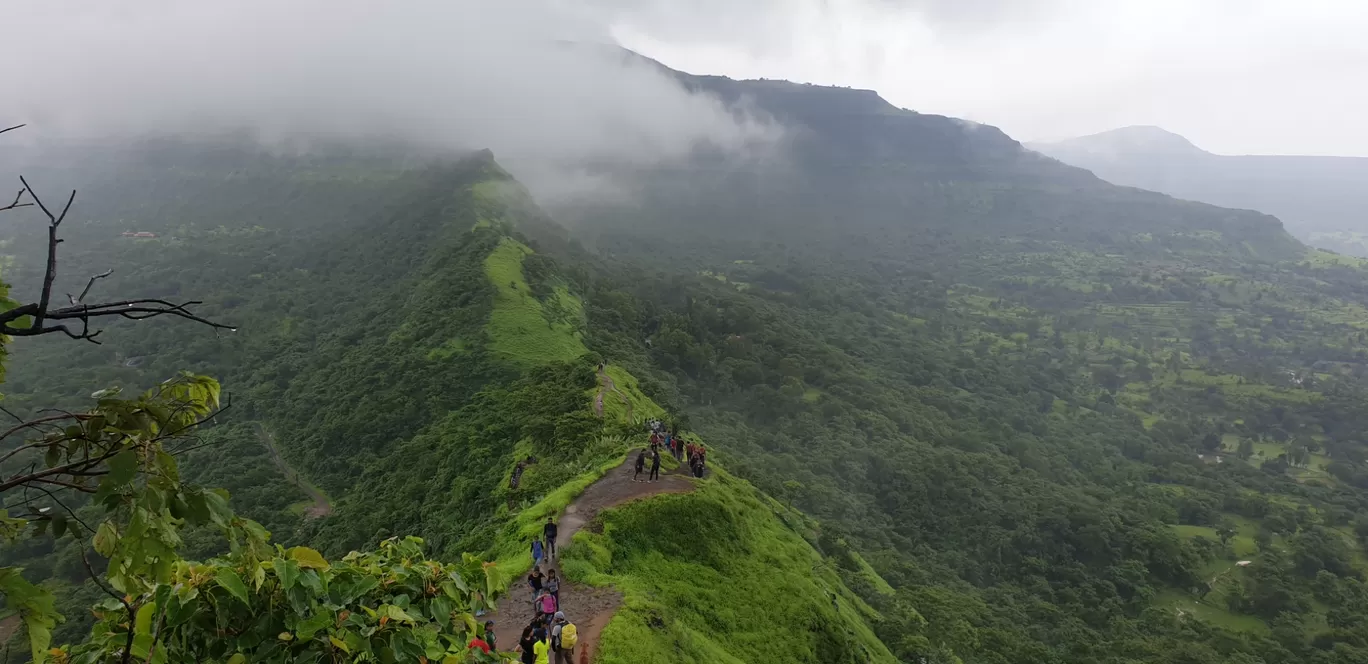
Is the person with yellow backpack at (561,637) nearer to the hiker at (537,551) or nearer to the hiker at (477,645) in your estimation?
the hiker at (537,551)

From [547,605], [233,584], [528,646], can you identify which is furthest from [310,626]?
[547,605]

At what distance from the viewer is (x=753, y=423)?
8400cm

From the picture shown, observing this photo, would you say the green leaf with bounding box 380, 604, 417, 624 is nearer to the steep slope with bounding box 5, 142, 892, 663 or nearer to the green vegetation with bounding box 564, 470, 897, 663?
the steep slope with bounding box 5, 142, 892, 663

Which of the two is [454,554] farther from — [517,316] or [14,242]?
[14,242]

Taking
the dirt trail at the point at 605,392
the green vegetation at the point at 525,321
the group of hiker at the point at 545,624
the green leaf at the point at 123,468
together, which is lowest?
the green vegetation at the point at 525,321

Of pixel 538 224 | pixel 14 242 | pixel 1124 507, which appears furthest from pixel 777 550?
pixel 14 242

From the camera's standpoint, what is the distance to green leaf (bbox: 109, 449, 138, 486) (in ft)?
10.3

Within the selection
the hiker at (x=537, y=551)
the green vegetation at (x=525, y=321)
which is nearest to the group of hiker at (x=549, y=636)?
the hiker at (x=537, y=551)

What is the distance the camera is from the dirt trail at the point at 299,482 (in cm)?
4241

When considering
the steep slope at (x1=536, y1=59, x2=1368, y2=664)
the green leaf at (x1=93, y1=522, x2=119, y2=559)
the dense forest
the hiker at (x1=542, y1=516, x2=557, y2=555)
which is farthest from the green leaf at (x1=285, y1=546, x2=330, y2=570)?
the steep slope at (x1=536, y1=59, x2=1368, y2=664)

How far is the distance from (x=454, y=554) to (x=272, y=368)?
5503cm

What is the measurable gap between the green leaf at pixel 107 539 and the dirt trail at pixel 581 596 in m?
10.7

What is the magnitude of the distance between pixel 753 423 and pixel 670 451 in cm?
5677

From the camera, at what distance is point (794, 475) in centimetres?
6625
